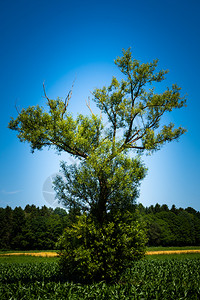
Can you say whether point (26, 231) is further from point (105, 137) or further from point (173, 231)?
point (105, 137)

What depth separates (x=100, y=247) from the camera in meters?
12.6

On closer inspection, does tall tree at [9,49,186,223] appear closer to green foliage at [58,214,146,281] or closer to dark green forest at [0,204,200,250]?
green foliage at [58,214,146,281]

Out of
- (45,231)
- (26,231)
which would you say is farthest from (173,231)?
(26,231)

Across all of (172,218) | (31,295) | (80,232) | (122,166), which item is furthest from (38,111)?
(172,218)

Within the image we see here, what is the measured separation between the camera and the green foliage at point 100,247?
12469 mm

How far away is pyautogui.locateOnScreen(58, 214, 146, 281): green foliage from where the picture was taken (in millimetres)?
12469

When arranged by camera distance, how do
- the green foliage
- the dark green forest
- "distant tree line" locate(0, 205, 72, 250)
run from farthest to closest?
the dark green forest < "distant tree line" locate(0, 205, 72, 250) < the green foliage

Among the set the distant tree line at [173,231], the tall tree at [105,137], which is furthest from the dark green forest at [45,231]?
the tall tree at [105,137]

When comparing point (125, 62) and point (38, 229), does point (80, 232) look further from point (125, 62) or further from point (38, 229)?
point (38, 229)

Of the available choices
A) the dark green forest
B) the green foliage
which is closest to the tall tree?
the green foliage

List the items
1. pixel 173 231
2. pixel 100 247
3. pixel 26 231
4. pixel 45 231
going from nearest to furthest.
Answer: pixel 100 247 → pixel 26 231 → pixel 45 231 → pixel 173 231

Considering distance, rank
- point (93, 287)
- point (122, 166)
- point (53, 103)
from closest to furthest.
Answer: point (93, 287) < point (122, 166) < point (53, 103)

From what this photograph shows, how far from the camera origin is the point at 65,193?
→ 15078mm

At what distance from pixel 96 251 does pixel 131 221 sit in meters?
2.94
